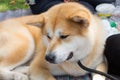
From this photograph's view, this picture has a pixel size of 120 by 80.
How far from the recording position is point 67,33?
168cm

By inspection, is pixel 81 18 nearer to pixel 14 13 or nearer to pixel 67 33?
pixel 67 33

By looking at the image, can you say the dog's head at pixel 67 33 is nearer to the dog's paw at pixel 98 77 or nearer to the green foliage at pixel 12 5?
the dog's paw at pixel 98 77

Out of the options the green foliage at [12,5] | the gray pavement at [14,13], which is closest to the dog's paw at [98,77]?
the gray pavement at [14,13]

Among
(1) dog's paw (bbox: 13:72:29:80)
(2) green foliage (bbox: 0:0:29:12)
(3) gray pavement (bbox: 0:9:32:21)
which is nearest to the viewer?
(1) dog's paw (bbox: 13:72:29:80)

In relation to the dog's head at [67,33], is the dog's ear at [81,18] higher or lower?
higher

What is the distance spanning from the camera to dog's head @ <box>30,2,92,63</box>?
5.47 feet

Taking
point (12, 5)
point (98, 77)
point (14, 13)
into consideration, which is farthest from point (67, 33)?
point (12, 5)

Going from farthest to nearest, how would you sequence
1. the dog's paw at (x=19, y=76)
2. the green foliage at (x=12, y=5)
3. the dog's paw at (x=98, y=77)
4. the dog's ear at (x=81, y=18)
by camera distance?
the green foliage at (x=12, y=5) < the dog's paw at (x=19, y=76) < the dog's paw at (x=98, y=77) < the dog's ear at (x=81, y=18)

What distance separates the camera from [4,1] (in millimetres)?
3236

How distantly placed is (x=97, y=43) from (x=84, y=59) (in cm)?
13

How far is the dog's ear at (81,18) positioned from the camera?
1.64 metres

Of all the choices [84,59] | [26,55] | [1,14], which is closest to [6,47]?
[26,55]

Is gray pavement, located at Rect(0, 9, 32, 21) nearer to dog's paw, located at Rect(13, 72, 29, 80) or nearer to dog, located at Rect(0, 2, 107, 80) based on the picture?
dog, located at Rect(0, 2, 107, 80)

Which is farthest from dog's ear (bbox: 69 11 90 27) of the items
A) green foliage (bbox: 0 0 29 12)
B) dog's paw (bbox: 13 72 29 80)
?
green foliage (bbox: 0 0 29 12)
